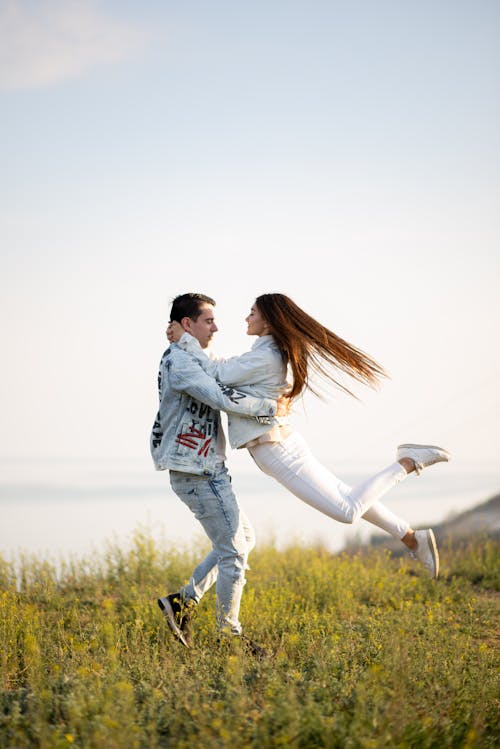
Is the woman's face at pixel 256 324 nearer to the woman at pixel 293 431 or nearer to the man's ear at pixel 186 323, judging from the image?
the woman at pixel 293 431

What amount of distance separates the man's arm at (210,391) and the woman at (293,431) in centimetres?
13

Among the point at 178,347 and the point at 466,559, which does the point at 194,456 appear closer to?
the point at 178,347

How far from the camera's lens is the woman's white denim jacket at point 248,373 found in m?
6.18

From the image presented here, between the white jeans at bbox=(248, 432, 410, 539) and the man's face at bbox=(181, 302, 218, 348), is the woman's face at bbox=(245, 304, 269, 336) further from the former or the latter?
the white jeans at bbox=(248, 432, 410, 539)

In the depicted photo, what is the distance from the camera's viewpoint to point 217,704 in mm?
4496

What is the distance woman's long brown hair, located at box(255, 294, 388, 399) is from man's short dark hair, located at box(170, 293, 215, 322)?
0.47 meters

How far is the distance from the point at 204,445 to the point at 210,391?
0.46 metres

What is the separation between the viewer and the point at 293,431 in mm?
6473

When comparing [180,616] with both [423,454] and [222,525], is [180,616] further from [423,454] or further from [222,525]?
[423,454]

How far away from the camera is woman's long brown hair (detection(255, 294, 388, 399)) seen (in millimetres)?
6426

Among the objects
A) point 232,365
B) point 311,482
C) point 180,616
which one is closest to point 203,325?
point 232,365

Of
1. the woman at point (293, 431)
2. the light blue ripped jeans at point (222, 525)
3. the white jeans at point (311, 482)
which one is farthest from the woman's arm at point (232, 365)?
the light blue ripped jeans at point (222, 525)

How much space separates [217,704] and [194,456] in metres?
1.97

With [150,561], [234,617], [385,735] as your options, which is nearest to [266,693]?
[385,735]
